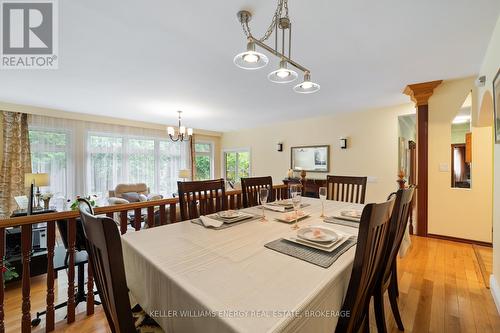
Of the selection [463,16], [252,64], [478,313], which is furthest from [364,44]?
[478,313]

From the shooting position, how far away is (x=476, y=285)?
2.01m

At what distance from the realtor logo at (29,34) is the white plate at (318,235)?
243cm

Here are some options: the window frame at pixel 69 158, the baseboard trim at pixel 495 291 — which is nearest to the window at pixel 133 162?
the window frame at pixel 69 158

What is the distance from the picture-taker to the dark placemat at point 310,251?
2.95 feet

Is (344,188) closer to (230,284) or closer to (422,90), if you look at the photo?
(422,90)

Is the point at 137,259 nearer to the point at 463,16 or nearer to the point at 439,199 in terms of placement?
the point at 463,16

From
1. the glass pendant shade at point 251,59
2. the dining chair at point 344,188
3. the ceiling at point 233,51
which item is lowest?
the dining chair at point 344,188

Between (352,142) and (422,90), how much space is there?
169cm

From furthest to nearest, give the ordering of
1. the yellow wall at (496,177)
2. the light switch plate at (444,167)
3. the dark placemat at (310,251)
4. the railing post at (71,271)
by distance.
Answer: the light switch plate at (444,167) < the yellow wall at (496,177) < the railing post at (71,271) < the dark placemat at (310,251)

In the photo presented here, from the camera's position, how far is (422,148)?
10.4ft

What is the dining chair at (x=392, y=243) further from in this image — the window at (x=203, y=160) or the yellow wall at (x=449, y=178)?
the window at (x=203, y=160)

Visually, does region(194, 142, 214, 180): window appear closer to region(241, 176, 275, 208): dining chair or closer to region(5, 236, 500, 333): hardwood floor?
region(5, 236, 500, 333): hardwood floor

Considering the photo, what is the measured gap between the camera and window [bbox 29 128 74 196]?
427cm

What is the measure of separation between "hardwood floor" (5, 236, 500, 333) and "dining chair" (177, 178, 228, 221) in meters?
0.96
